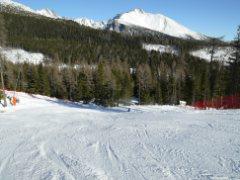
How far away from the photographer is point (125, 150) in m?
13.2

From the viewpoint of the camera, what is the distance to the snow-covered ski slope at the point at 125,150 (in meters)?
10.6

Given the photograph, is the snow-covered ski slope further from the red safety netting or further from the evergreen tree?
the evergreen tree

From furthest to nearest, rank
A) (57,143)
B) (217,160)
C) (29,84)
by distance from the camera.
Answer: (29,84) < (57,143) < (217,160)

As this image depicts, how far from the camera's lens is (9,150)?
47.2 ft

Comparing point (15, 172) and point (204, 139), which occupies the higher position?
point (204, 139)

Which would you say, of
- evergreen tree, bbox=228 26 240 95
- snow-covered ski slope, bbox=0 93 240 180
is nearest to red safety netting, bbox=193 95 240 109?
evergreen tree, bbox=228 26 240 95

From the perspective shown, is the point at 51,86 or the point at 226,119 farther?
the point at 51,86

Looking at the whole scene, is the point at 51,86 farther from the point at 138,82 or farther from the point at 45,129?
the point at 45,129

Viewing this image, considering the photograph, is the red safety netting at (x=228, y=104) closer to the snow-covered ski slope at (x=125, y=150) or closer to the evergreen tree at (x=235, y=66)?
the evergreen tree at (x=235, y=66)

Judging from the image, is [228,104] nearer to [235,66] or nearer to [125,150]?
[235,66]

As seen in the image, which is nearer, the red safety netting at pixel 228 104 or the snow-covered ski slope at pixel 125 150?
the snow-covered ski slope at pixel 125 150

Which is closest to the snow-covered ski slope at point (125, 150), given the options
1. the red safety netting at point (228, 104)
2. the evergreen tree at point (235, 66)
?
the red safety netting at point (228, 104)

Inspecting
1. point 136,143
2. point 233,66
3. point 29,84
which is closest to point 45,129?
point 136,143

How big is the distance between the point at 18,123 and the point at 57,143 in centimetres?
709
